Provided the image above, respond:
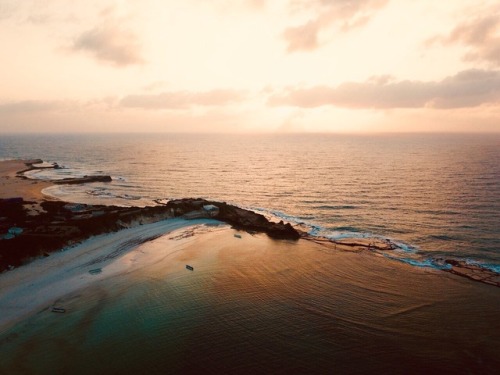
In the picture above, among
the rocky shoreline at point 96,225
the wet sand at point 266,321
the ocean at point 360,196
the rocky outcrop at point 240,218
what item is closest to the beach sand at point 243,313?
the wet sand at point 266,321

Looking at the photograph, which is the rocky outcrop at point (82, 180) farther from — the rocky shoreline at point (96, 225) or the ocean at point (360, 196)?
the rocky shoreline at point (96, 225)

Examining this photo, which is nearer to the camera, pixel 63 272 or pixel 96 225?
pixel 63 272

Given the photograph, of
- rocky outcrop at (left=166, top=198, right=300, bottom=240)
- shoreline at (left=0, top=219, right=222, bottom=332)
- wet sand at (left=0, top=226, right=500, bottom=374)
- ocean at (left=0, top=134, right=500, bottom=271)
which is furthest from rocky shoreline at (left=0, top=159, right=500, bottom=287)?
wet sand at (left=0, top=226, right=500, bottom=374)

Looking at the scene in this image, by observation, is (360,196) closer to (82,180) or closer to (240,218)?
(240,218)

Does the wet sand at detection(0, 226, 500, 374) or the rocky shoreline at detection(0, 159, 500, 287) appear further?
the rocky shoreline at detection(0, 159, 500, 287)

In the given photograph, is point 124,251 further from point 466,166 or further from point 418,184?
point 466,166

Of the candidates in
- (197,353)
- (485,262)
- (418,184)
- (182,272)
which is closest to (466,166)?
(418,184)

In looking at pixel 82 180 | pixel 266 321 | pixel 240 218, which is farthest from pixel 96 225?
pixel 82 180

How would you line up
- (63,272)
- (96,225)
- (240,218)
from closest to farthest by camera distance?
1. (63,272)
2. (96,225)
3. (240,218)

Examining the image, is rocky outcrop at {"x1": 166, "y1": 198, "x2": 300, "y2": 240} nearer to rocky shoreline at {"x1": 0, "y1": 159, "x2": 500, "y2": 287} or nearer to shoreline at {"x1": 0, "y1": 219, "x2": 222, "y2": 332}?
rocky shoreline at {"x1": 0, "y1": 159, "x2": 500, "y2": 287}
